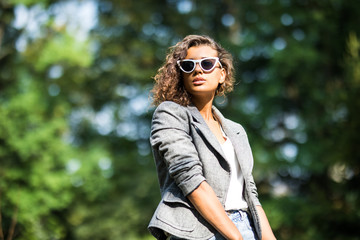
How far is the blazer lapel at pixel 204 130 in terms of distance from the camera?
2074mm

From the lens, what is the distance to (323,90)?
1316 cm

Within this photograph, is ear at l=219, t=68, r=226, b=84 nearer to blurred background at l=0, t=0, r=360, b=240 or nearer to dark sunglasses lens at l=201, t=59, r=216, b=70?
dark sunglasses lens at l=201, t=59, r=216, b=70

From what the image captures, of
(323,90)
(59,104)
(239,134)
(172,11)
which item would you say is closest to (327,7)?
(323,90)

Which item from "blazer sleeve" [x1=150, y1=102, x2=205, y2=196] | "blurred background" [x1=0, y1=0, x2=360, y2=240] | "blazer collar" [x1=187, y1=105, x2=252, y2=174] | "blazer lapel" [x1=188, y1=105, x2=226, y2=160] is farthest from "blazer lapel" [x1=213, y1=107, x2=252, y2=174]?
"blurred background" [x1=0, y1=0, x2=360, y2=240]

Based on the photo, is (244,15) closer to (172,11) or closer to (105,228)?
(172,11)

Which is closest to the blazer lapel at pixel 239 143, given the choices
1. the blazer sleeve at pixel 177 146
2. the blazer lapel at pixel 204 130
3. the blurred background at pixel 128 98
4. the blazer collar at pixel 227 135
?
the blazer collar at pixel 227 135

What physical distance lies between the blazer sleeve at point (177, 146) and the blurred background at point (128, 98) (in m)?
10.2

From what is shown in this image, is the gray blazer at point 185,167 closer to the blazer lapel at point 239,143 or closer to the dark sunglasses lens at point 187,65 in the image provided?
the blazer lapel at point 239,143

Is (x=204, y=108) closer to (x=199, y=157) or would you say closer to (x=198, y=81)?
(x=198, y=81)

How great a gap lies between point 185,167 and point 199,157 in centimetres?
13

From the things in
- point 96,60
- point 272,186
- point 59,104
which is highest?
point 96,60

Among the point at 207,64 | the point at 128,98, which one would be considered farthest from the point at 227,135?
the point at 128,98

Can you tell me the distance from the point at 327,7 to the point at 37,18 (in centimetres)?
894

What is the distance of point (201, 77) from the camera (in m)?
2.24
